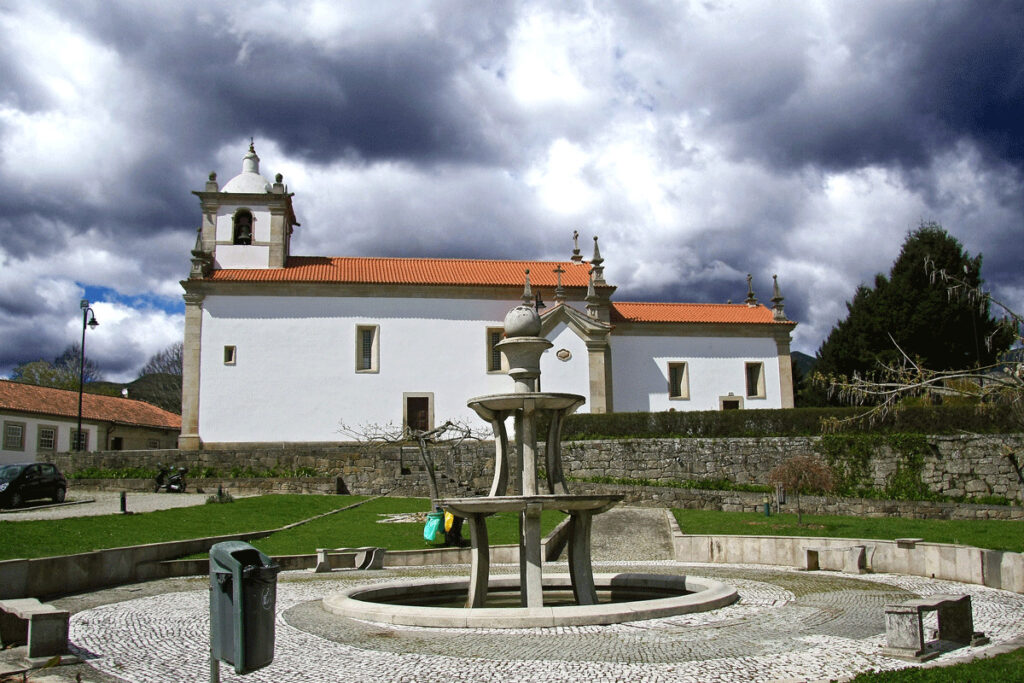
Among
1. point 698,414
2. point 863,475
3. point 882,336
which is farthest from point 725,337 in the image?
point 863,475

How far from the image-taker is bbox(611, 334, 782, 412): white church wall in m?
35.1

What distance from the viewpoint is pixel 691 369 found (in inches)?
1409

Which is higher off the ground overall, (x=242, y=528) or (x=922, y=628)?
(x=922, y=628)

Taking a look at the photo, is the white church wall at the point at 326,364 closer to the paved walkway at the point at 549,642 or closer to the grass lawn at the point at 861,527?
the grass lawn at the point at 861,527

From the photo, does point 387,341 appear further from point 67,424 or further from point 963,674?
point 963,674

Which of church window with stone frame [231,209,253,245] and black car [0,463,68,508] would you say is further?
church window with stone frame [231,209,253,245]

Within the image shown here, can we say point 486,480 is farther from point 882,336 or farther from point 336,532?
point 882,336

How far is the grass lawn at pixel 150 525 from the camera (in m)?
13.8

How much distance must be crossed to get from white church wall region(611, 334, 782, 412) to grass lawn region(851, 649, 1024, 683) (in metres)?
28.6

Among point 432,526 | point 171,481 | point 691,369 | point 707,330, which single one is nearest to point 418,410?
point 171,481

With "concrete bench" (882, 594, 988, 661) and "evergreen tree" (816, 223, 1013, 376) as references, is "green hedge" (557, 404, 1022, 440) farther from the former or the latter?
"concrete bench" (882, 594, 988, 661)

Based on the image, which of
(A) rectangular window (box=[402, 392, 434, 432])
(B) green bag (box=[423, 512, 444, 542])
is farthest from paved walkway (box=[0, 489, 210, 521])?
(A) rectangular window (box=[402, 392, 434, 432])

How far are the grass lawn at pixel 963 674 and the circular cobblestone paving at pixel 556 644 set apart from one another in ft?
1.13

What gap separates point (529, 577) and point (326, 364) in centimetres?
2552
